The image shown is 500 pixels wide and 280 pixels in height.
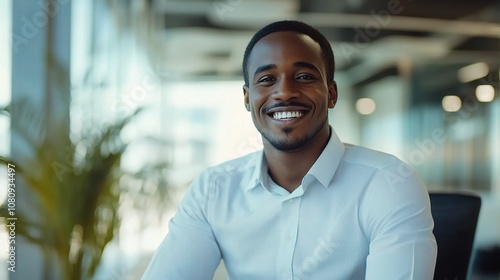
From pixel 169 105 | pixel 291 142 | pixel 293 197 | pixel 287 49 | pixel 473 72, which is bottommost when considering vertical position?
pixel 293 197

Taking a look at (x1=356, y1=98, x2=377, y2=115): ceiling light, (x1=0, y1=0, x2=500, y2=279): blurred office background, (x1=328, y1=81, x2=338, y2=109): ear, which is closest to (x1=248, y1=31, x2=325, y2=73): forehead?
(x1=328, y1=81, x2=338, y2=109): ear

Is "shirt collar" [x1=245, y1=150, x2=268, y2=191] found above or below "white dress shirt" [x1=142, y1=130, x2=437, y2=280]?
above

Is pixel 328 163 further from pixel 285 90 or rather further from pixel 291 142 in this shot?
pixel 285 90

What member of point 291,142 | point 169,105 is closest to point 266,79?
point 291,142

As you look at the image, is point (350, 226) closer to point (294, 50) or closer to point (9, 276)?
point (294, 50)

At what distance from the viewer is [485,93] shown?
4629 millimetres

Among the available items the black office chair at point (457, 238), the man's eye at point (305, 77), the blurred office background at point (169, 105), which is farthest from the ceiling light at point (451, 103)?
the man's eye at point (305, 77)

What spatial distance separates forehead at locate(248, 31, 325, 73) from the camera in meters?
1.45

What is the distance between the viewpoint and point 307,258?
1.38m

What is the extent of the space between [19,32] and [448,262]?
2555mm

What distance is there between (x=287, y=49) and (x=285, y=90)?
0.11 m

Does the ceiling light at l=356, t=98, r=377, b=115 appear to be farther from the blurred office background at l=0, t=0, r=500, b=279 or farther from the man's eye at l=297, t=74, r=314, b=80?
the man's eye at l=297, t=74, r=314, b=80

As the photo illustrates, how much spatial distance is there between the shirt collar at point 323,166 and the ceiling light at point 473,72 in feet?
11.2

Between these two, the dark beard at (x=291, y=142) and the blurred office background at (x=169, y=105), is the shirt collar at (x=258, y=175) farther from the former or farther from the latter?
the blurred office background at (x=169, y=105)
